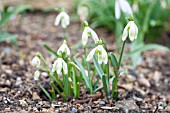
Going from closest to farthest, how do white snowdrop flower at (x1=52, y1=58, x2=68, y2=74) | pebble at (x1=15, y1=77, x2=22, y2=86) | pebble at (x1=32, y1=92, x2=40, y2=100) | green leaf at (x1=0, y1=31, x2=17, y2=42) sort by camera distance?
white snowdrop flower at (x1=52, y1=58, x2=68, y2=74), pebble at (x1=32, y1=92, x2=40, y2=100), pebble at (x1=15, y1=77, x2=22, y2=86), green leaf at (x1=0, y1=31, x2=17, y2=42)

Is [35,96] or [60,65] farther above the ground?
[60,65]

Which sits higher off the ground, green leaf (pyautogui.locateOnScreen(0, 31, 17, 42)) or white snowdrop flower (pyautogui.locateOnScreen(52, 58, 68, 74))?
green leaf (pyautogui.locateOnScreen(0, 31, 17, 42))

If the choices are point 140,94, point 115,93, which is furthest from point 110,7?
point 115,93

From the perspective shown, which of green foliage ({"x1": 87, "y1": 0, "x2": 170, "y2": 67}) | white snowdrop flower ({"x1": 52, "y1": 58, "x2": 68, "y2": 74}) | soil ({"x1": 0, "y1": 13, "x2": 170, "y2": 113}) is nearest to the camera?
white snowdrop flower ({"x1": 52, "y1": 58, "x2": 68, "y2": 74})

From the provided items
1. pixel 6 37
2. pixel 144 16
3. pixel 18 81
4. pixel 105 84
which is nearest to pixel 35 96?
pixel 18 81

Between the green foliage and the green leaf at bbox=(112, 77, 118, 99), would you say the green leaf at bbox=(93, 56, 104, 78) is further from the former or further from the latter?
the green foliage

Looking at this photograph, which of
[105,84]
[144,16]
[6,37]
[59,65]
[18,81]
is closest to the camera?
[59,65]

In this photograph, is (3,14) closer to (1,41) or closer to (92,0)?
(1,41)

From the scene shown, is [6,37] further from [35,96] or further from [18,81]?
[35,96]

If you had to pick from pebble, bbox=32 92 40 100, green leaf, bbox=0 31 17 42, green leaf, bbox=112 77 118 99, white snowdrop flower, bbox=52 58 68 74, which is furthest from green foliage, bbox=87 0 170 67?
white snowdrop flower, bbox=52 58 68 74

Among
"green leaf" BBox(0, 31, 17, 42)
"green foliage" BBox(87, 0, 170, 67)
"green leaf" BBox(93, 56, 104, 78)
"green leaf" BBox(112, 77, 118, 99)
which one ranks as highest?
"green foliage" BBox(87, 0, 170, 67)
